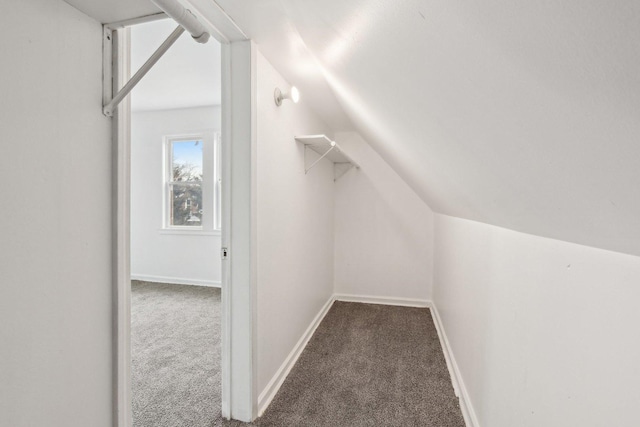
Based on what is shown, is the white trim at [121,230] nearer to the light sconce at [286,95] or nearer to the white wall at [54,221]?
the white wall at [54,221]

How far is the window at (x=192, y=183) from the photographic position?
424 cm

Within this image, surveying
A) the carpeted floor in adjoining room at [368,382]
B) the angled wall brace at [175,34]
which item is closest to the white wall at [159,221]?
the carpeted floor in adjoining room at [368,382]

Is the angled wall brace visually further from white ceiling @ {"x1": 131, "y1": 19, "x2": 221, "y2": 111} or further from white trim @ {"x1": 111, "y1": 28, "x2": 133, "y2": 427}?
white ceiling @ {"x1": 131, "y1": 19, "x2": 221, "y2": 111}

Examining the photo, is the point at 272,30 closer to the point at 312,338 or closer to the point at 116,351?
the point at 116,351

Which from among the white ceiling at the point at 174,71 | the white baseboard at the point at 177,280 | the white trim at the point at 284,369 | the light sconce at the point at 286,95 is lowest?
the white trim at the point at 284,369

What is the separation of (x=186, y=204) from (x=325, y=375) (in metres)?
3.27

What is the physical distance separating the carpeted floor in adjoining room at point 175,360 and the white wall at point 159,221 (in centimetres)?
52

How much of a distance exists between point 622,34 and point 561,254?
76 cm

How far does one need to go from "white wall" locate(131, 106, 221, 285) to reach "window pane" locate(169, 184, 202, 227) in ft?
0.51

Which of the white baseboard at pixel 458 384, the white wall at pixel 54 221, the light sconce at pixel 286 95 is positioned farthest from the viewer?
the light sconce at pixel 286 95

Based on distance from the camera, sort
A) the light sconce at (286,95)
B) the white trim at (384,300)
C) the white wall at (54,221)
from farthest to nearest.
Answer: the white trim at (384,300)
the light sconce at (286,95)
the white wall at (54,221)

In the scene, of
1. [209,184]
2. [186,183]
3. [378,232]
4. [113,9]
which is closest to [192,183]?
[186,183]

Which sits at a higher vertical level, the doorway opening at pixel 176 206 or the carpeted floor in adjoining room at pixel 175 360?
the doorway opening at pixel 176 206

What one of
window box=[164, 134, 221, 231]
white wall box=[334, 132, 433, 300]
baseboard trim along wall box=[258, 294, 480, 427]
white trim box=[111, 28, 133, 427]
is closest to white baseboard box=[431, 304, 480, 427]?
baseboard trim along wall box=[258, 294, 480, 427]
